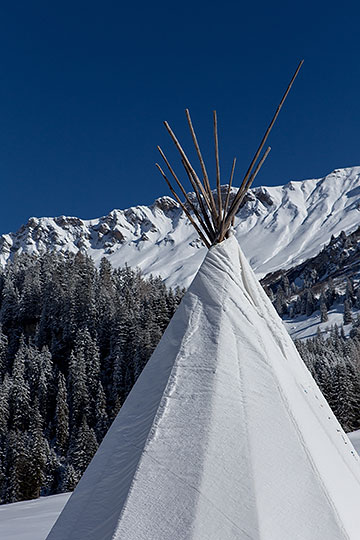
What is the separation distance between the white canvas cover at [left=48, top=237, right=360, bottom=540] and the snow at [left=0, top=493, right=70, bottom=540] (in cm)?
437

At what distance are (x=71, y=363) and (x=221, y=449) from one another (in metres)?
53.5

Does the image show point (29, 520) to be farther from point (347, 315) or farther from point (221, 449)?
point (347, 315)

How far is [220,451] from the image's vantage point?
405 centimetres

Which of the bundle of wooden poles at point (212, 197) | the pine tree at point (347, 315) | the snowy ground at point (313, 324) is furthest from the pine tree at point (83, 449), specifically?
the pine tree at point (347, 315)

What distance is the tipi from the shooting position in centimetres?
374

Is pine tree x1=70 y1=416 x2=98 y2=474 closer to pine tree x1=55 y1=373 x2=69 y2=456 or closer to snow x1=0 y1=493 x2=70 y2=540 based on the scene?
pine tree x1=55 y1=373 x2=69 y2=456

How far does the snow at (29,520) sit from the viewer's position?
7.92 meters

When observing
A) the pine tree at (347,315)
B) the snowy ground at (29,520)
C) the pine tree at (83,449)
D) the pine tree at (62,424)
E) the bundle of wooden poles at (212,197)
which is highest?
the bundle of wooden poles at (212,197)

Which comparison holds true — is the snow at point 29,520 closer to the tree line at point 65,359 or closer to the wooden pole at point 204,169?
the wooden pole at point 204,169

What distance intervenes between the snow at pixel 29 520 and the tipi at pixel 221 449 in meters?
4.42

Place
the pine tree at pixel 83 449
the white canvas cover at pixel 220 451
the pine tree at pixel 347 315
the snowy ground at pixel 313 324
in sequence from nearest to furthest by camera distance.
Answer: the white canvas cover at pixel 220 451, the pine tree at pixel 83 449, the snowy ground at pixel 313 324, the pine tree at pixel 347 315

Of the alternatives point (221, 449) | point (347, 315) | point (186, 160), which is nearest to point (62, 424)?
point (186, 160)

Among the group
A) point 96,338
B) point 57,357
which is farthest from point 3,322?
point 96,338

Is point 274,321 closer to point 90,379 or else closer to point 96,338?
point 90,379
